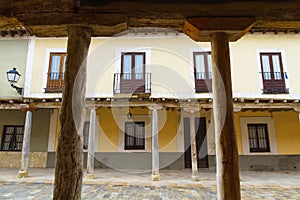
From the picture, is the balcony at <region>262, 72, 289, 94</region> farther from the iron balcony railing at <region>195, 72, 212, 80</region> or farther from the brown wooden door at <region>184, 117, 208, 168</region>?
the brown wooden door at <region>184, 117, 208, 168</region>

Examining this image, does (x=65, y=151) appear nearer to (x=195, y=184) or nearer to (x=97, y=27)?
(x=97, y=27)

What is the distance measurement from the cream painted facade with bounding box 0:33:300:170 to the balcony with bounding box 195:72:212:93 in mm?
175

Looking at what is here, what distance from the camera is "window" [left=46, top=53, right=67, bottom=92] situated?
885 centimetres

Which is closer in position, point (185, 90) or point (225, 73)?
point (225, 73)

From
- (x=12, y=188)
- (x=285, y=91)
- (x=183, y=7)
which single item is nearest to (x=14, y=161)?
(x=12, y=188)

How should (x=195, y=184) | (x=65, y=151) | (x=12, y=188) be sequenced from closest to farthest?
(x=65, y=151) → (x=12, y=188) → (x=195, y=184)

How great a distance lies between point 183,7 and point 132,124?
8287 mm

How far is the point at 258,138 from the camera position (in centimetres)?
1016

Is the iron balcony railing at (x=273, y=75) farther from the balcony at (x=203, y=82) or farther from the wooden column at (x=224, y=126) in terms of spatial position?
the wooden column at (x=224, y=126)

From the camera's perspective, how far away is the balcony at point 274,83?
8.68 meters

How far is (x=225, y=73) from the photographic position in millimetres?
2283

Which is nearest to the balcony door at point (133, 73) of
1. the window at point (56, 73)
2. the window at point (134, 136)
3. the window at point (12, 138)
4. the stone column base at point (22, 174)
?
the window at point (134, 136)

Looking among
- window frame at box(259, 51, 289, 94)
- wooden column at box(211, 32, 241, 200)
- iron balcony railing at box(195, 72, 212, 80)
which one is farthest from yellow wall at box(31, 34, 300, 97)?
wooden column at box(211, 32, 241, 200)

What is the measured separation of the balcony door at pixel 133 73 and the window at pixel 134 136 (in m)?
2.19
